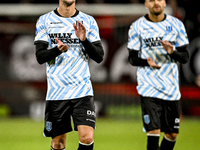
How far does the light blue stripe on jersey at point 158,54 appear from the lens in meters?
6.23

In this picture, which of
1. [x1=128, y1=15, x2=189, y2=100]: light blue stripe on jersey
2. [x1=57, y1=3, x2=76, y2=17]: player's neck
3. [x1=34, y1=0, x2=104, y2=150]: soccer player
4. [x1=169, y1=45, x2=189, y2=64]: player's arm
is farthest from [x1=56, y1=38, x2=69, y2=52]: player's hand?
[x1=169, y1=45, x2=189, y2=64]: player's arm

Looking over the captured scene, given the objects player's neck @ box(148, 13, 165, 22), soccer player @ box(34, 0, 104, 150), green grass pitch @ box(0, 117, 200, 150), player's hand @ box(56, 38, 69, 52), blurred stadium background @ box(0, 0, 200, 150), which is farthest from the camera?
blurred stadium background @ box(0, 0, 200, 150)

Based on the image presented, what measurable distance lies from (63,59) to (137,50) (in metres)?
1.46

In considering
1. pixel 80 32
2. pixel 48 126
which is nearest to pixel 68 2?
pixel 80 32

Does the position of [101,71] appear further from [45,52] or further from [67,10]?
[45,52]

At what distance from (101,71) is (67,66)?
694 cm

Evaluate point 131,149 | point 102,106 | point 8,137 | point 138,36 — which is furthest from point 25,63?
point 138,36

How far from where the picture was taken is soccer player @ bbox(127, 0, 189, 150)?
6.18m

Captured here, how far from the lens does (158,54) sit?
6.27m

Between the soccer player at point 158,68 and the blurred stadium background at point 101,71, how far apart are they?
18.9 ft

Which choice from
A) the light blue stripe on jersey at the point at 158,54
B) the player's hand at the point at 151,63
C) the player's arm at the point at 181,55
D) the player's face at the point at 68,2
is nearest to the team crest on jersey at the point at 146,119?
the light blue stripe on jersey at the point at 158,54

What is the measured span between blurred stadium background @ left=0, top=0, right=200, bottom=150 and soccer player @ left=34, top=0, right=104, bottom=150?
22.1 ft

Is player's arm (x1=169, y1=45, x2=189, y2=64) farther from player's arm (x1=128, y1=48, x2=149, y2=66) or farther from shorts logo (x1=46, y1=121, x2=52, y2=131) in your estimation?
shorts logo (x1=46, y1=121, x2=52, y2=131)

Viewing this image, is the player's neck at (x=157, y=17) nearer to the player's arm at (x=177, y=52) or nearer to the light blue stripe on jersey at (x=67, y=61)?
the player's arm at (x=177, y=52)
